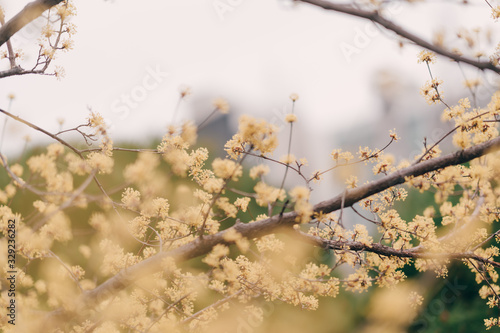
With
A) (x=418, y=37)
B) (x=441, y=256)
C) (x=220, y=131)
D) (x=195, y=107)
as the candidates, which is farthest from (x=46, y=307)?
(x=220, y=131)

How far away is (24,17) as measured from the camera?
69.7 inches

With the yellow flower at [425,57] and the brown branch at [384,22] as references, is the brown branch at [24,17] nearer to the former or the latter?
the brown branch at [384,22]

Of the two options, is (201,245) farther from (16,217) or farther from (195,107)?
(195,107)

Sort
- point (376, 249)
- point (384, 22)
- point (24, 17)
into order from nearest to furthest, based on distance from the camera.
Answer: point (384, 22) < point (24, 17) < point (376, 249)

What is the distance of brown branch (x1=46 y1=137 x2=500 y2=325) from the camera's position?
167 cm

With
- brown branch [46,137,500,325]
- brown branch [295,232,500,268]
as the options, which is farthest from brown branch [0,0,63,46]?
brown branch [295,232,500,268]

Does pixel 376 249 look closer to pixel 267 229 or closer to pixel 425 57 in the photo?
pixel 267 229

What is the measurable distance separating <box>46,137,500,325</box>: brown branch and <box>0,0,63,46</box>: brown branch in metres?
1.25

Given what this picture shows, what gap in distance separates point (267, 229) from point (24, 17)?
149 centimetres

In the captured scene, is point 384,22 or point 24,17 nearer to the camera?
point 384,22

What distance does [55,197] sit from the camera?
5.26ft

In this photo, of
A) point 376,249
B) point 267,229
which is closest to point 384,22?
point 267,229

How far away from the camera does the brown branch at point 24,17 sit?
174 cm

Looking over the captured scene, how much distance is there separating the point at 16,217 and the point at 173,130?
1.18m
